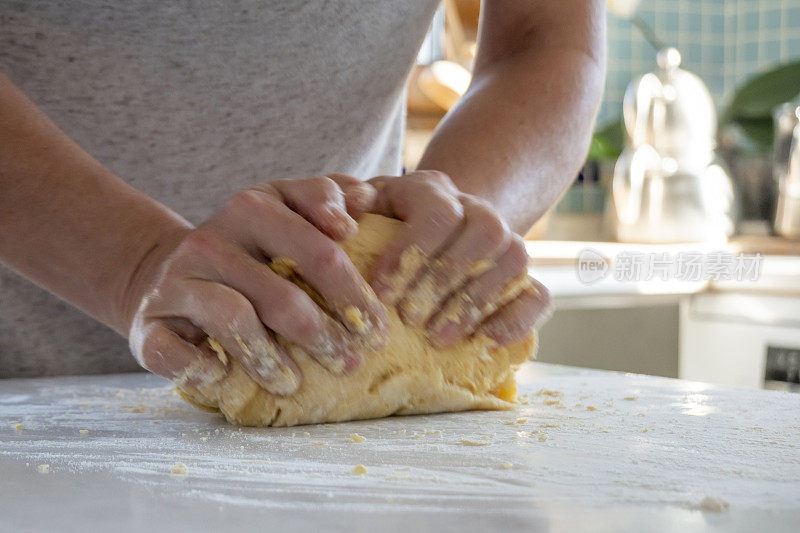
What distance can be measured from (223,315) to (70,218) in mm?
175

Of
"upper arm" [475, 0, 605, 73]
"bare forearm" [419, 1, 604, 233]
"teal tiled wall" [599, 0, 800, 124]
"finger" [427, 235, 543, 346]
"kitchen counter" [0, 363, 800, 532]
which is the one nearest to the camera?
"kitchen counter" [0, 363, 800, 532]

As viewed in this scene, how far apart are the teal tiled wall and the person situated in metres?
1.96

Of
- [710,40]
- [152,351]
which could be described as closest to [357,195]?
[152,351]

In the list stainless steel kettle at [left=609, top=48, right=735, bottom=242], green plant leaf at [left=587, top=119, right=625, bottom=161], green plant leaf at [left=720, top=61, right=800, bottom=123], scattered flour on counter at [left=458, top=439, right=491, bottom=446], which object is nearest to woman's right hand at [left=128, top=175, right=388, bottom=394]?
scattered flour on counter at [left=458, top=439, right=491, bottom=446]

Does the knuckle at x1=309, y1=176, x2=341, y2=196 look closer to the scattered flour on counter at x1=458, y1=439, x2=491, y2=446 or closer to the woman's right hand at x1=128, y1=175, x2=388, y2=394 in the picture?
the woman's right hand at x1=128, y1=175, x2=388, y2=394

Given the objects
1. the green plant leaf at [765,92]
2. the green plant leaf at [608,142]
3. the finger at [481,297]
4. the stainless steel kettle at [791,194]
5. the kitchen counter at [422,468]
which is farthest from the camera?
the green plant leaf at [608,142]

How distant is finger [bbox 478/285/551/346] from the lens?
0.71 metres

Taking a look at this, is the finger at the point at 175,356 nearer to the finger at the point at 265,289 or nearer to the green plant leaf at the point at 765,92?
the finger at the point at 265,289

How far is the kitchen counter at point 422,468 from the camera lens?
40 centimetres

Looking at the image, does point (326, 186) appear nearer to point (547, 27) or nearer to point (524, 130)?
point (524, 130)

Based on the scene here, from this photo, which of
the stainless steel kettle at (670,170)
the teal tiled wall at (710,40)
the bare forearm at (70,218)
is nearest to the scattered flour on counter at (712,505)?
the bare forearm at (70,218)

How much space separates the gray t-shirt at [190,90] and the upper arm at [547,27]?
0.32ft

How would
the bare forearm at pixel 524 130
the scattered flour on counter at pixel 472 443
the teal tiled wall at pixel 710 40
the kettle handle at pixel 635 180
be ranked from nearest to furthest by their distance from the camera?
the scattered flour on counter at pixel 472 443, the bare forearm at pixel 524 130, the kettle handle at pixel 635 180, the teal tiled wall at pixel 710 40

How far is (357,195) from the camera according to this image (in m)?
0.69
